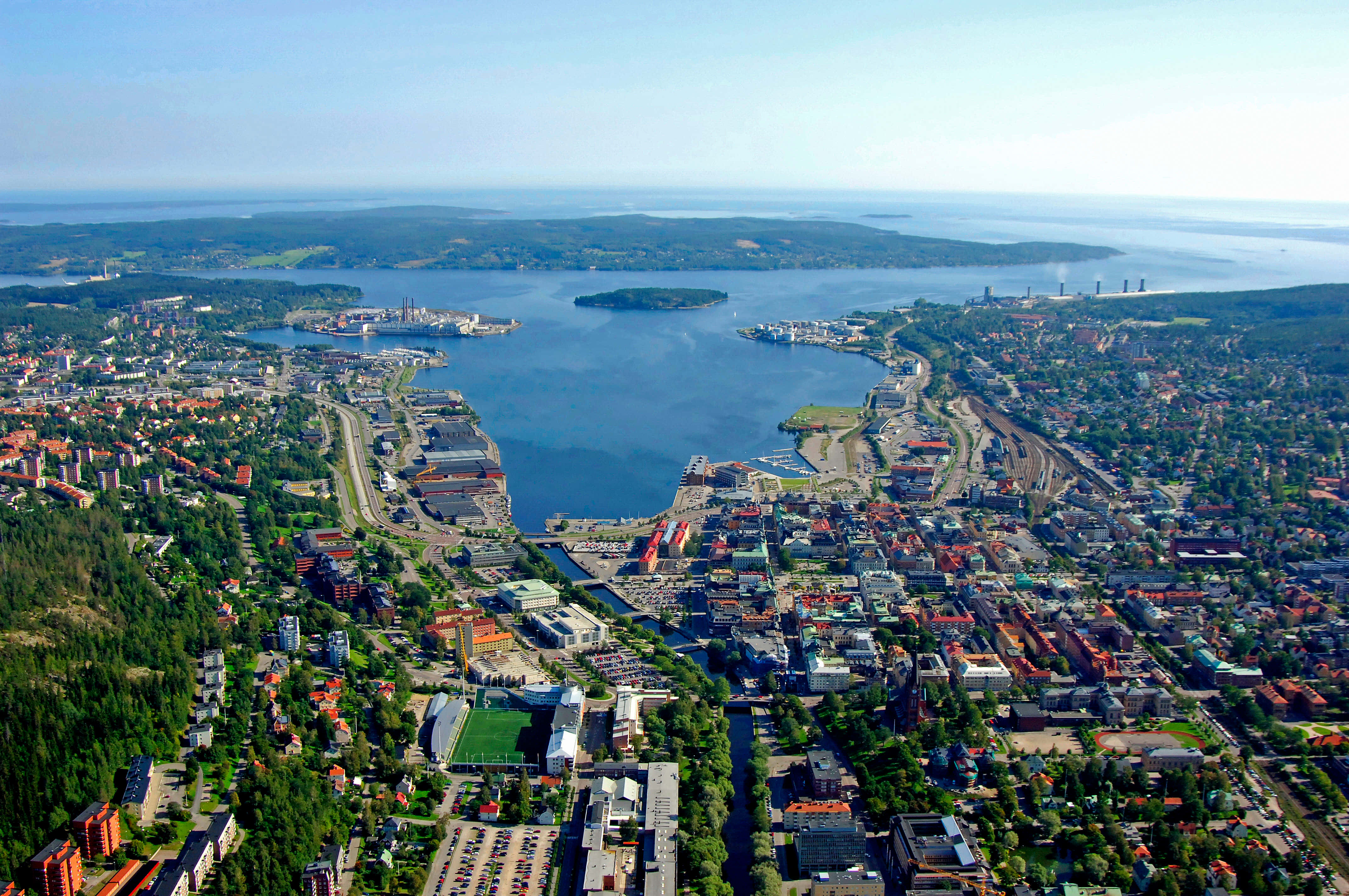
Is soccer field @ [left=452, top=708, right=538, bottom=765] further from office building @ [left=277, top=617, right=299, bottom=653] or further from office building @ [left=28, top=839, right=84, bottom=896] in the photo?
office building @ [left=28, top=839, right=84, bottom=896]

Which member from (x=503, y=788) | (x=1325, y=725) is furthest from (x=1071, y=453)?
(x=503, y=788)

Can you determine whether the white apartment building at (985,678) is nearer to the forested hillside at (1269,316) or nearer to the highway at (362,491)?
the highway at (362,491)

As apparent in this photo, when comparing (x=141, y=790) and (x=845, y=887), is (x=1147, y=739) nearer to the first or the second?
(x=845, y=887)

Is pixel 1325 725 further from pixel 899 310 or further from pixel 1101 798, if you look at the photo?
pixel 899 310

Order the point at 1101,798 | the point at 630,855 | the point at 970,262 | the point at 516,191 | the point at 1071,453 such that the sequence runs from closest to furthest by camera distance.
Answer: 1. the point at 630,855
2. the point at 1101,798
3. the point at 1071,453
4. the point at 970,262
5. the point at 516,191

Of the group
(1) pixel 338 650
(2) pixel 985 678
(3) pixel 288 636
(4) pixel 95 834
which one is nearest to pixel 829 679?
(2) pixel 985 678

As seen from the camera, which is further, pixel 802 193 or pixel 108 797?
pixel 802 193

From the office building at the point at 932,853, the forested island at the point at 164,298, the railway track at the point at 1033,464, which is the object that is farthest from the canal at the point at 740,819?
the forested island at the point at 164,298
